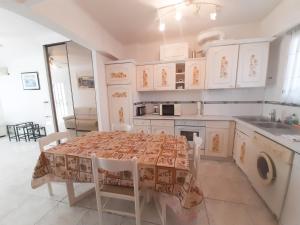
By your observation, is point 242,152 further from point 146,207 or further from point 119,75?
point 119,75

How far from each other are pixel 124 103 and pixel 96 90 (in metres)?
0.63

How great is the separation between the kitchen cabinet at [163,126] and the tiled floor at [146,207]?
3.19 ft

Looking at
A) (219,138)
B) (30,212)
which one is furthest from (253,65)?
(30,212)

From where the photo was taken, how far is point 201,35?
272cm

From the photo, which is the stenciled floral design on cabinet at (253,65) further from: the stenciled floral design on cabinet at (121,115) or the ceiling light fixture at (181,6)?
the stenciled floral design on cabinet at (121,115)

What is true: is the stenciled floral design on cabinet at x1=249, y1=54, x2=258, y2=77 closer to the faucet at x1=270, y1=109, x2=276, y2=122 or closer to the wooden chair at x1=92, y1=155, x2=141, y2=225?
the faucet at x1=270, y1=109, x2=276, y2=122

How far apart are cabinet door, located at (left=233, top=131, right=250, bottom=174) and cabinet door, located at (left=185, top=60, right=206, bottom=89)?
1.17 meters

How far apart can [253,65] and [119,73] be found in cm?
256

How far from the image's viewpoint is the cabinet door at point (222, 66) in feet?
8.33

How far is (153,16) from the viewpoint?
7.47ft

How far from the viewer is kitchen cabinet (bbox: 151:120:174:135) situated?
9.60 ft

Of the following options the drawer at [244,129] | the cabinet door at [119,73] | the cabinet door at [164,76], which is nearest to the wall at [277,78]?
the drawer at [244,129]

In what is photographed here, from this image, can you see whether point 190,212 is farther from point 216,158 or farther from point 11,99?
point 11,99

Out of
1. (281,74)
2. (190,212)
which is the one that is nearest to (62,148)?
(190,212)
